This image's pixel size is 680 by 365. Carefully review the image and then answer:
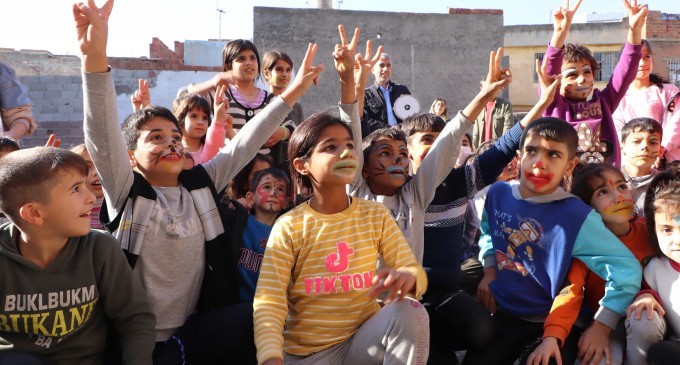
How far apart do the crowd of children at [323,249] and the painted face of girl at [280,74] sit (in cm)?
143

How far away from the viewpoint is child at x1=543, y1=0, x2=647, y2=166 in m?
4.16

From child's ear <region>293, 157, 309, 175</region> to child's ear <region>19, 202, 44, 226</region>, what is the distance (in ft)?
3.55

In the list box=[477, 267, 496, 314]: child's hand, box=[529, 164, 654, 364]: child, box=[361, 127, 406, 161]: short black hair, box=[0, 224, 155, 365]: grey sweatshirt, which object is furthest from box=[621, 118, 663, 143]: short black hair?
box=[0, 224, 155, 365]: grey sweatshirt

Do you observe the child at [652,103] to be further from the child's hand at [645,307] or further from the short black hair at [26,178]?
the short black hair at [26,178]

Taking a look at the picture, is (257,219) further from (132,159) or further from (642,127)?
(642,127)

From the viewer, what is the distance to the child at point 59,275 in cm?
241

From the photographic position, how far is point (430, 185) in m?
3.25

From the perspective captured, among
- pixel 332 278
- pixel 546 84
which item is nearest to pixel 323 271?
pixel 332 278

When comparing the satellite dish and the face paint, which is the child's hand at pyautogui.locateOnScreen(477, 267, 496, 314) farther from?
the satellite dish

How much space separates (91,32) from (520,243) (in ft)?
7.10

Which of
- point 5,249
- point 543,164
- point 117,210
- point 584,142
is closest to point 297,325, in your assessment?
point 117,210

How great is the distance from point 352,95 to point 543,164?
1.02m

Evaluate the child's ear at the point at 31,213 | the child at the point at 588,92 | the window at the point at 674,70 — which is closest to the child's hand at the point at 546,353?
the child at the point at 588,92

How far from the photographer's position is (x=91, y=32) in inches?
96.6
